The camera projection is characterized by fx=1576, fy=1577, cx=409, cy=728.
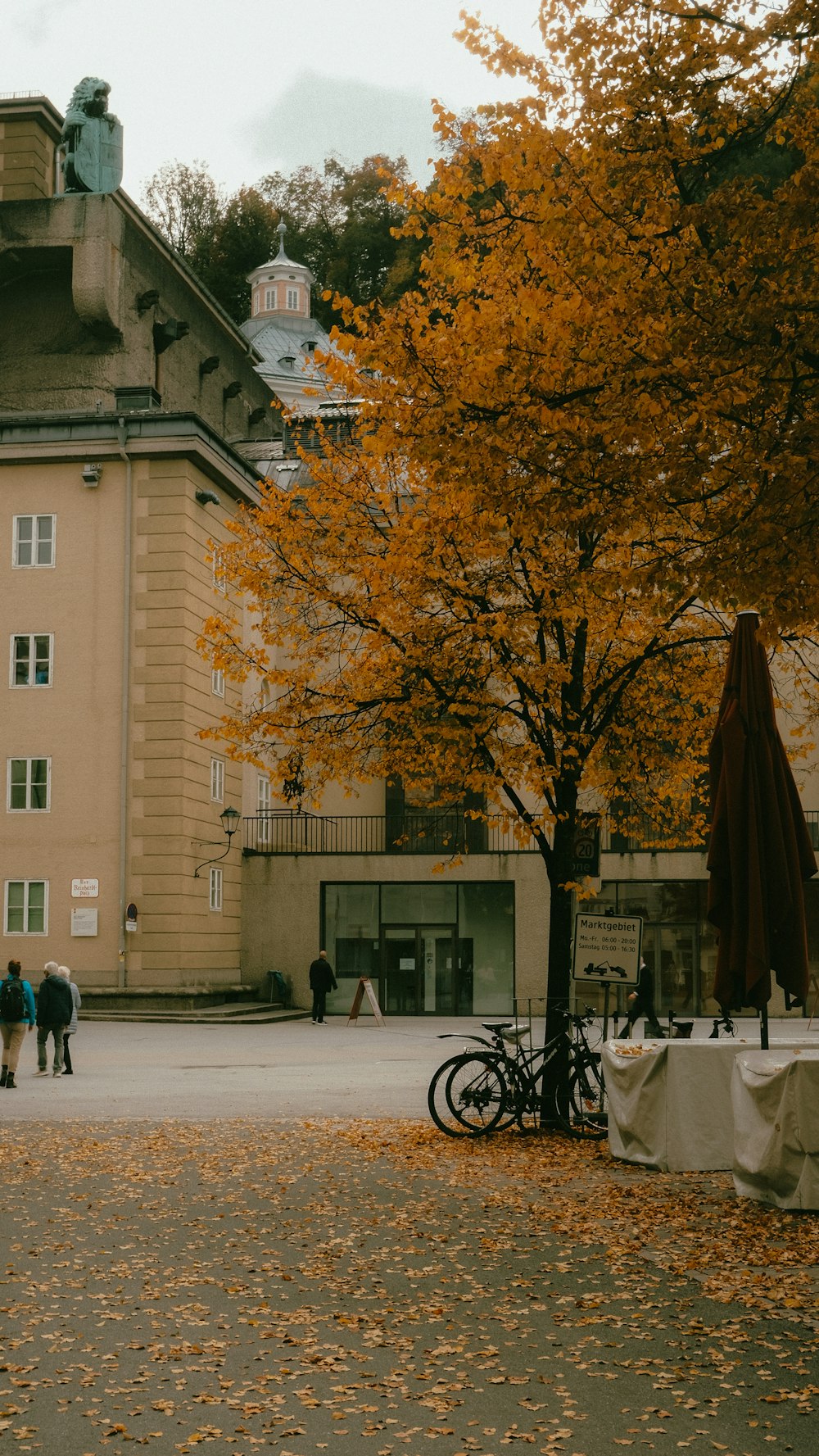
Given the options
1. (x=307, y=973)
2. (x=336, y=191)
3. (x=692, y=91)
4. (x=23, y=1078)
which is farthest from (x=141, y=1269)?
(x=336, y=191)

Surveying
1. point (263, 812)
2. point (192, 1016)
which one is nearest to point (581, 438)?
point (192, 1016)

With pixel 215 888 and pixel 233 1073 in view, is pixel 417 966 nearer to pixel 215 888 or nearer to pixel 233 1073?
pixel 215 888

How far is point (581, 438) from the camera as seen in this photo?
33.8 ft

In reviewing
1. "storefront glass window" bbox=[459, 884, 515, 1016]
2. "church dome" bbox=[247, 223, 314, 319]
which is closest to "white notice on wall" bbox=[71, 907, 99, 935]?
"storefront glass window" bbox=[459, 884, 515, 1016]

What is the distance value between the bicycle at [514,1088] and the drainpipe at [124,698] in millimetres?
20320

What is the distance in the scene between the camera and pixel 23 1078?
67.8 ft

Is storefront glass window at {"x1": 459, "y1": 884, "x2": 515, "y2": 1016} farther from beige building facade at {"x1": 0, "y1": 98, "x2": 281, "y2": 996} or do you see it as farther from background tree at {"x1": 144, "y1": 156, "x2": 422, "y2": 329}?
background tree at {"x1": 144, "y1": 156, "x2": 422, "y2": 329}

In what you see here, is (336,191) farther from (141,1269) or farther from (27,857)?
(141,1269)

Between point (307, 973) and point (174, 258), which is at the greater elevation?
point (174, 258)

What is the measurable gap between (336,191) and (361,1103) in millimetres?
67968

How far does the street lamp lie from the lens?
35.0 metres

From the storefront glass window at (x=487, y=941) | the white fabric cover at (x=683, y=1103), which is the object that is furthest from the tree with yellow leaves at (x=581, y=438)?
the storefront glass window at (x=487, y=941)

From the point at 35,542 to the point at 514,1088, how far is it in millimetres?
24582

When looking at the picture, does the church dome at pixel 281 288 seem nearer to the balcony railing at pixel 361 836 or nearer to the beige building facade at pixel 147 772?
the beige building facade at pixel 147 772
